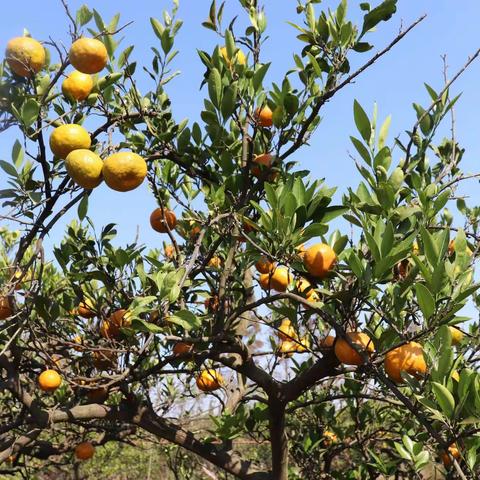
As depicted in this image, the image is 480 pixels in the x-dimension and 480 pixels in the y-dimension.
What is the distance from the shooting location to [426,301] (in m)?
1.25

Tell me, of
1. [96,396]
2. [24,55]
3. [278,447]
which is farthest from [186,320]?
[96,396]

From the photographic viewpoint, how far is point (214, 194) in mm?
1819

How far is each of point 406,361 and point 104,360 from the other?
54.9 inches

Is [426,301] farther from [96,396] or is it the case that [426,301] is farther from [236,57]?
[96,396]

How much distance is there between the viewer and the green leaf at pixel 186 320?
1.67 metres

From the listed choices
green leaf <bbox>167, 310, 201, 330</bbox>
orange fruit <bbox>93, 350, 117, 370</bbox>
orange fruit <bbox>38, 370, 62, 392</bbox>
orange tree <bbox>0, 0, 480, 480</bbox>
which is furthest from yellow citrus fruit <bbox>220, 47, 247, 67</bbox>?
orange fruit <bbox>38, 370, 62, 392</bbox>

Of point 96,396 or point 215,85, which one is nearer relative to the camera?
point 215,85

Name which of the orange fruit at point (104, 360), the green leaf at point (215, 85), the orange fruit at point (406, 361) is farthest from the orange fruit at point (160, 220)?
the orange fruit at point (406, 361)

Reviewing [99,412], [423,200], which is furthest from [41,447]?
[423,200]

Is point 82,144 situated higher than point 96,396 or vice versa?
point 82,144

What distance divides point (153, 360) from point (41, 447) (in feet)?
2.55

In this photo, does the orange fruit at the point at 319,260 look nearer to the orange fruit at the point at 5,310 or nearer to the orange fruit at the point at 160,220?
the orange fruit at the point at 160,220

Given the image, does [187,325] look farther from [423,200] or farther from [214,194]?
[423,200]

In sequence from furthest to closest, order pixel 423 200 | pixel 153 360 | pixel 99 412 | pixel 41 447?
pixel 153 360
pixel 41 447
pixel 99 412
pixel 423 200
